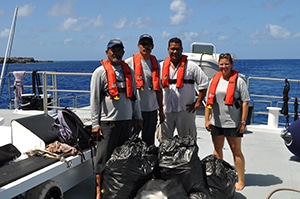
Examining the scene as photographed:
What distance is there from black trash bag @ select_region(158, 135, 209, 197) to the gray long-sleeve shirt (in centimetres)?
50

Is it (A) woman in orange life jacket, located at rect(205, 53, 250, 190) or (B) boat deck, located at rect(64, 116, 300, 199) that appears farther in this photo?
(B) boat deck, located at rect(64, 116, 300, 199)

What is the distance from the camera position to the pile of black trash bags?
117 inches

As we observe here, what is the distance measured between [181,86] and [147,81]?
39cm

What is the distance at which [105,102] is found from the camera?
10.5 feet

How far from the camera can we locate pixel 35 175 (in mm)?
2781

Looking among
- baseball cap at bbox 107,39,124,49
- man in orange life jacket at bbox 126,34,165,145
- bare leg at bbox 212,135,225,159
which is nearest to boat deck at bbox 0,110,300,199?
bare leg at bbox 212,135,225,159

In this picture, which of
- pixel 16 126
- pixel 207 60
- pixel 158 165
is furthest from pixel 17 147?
pixel 207 60

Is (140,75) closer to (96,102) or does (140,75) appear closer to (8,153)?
(96,102)

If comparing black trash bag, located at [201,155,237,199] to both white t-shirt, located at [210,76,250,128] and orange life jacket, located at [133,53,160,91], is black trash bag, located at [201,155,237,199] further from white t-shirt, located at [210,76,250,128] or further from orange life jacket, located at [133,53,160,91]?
orange life jacket, located at [133,53,160,91]

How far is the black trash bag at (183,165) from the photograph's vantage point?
3.07 metres

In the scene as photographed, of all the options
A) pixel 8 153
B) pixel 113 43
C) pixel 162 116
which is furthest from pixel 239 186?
pixel 8 153

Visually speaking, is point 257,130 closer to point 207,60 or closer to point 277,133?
point 277,133

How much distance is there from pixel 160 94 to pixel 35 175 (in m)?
1.59

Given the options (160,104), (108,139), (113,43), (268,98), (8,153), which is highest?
(113,43)
